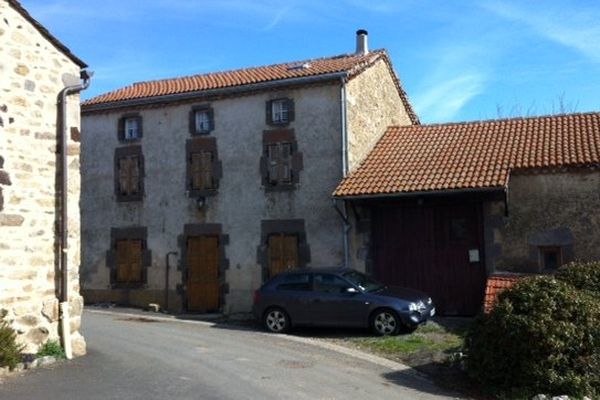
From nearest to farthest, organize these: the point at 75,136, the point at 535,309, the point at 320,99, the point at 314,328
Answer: the point at 535,309 < the point at 75,136 < the point at 314,328 < the point at 320,99

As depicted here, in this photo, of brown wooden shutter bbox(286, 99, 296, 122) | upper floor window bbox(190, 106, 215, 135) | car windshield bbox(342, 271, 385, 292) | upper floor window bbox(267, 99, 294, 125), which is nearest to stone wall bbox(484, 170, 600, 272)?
car windshield bbox(342, 271, 385, 292)

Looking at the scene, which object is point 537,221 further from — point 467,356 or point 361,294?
point 467,356

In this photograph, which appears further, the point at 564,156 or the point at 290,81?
the point at 290,81

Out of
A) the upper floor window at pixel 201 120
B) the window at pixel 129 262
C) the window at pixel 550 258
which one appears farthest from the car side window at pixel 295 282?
the window at pixel 129 262

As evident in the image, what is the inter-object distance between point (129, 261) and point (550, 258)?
12088mm

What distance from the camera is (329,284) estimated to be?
14141 mm

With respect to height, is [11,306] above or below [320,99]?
below

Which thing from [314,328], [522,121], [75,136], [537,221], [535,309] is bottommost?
[314,328]

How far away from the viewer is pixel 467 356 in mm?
9359

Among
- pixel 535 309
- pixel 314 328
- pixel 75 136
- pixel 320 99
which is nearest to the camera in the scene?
pixel 535 309

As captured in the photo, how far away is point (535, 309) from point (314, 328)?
6990 millimetres

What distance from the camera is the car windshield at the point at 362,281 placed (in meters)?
14.0

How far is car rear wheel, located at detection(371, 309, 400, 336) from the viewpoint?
13266 mm

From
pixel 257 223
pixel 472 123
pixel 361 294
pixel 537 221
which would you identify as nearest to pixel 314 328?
pixel 361 294
